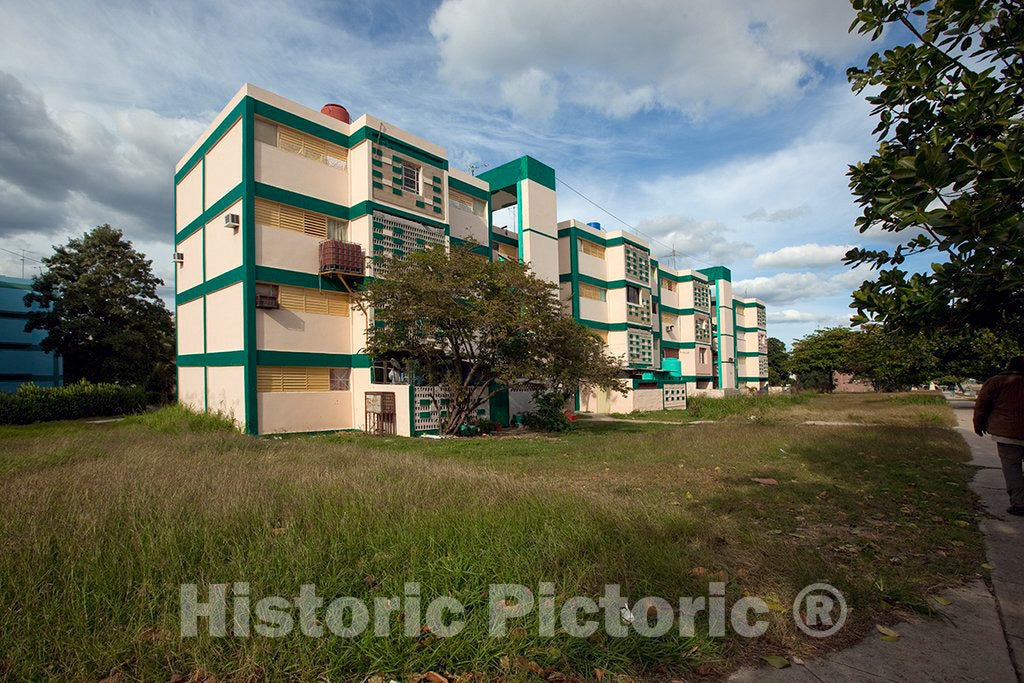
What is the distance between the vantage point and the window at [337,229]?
18422mm

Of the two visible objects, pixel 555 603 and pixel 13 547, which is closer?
pixel 555 603

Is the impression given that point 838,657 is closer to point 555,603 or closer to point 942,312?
point 555,603

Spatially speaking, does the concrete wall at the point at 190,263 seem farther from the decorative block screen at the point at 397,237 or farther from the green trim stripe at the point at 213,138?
the decorative block screen at the point at 397,237

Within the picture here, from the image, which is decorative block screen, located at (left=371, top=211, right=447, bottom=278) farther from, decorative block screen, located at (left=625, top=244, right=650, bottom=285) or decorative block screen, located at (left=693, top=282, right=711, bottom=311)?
decorative block screen, located at (left=693, top=282, right=711, bottom=311)

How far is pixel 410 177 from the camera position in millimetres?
19609

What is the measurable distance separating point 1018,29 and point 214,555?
6916 mm

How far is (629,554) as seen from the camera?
3.72 metres

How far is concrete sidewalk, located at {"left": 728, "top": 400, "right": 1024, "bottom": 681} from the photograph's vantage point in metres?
Result: 2.64

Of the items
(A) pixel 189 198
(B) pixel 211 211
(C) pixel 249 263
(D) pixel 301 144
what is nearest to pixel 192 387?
(B) pixel 211 211

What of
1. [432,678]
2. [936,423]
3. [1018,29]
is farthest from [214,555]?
[936,423]

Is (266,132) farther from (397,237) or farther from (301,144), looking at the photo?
(397,237)

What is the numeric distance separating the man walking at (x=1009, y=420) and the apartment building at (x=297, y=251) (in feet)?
42.4

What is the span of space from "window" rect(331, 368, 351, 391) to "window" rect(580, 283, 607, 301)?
16.5m

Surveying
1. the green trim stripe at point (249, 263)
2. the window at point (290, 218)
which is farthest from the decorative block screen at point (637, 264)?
the green trim stripe at point (249, 263)
